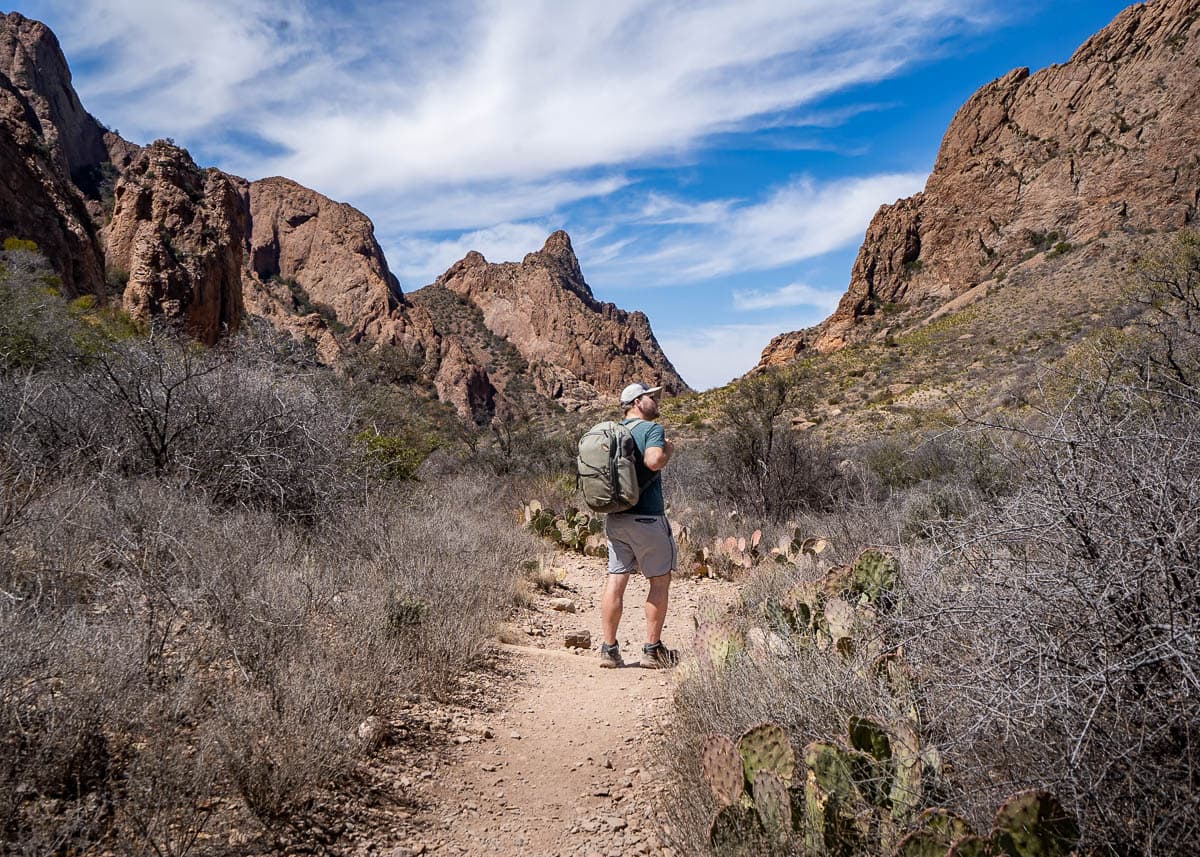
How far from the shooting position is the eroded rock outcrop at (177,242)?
27062 millimetres

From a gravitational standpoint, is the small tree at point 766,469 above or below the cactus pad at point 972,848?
above

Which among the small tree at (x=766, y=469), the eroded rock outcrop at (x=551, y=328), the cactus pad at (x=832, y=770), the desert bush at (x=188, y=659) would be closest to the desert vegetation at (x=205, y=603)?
the desert bush at (x=188, y=659)

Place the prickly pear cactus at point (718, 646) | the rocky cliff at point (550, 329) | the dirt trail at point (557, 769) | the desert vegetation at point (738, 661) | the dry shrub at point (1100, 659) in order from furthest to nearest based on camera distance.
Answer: the rocky cliff at point (550, 329) → the prickly pear cactus at point (718, 646) → the dirt trail at point (557, 769) → the desert vegetation at point (738, 661) → the dry shrub at point (1100, 659)

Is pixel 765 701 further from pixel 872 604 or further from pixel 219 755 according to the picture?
pixel 219 755

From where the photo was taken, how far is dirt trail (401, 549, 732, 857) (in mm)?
2547

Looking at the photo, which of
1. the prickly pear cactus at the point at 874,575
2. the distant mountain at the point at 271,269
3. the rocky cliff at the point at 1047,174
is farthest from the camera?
the rocky cliff at the point at 1047,174

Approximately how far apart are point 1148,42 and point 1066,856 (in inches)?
2234

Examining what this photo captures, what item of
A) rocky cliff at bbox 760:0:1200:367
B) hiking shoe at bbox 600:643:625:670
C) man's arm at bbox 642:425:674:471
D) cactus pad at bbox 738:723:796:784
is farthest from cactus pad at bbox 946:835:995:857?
rocky cliff at bbox 760:0:1200:367

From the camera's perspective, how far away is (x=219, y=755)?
2.37 metres

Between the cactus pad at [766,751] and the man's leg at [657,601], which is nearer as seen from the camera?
the cactus pad at [766,751]

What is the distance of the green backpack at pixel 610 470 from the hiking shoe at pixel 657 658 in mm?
997

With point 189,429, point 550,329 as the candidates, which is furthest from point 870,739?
point 550,329

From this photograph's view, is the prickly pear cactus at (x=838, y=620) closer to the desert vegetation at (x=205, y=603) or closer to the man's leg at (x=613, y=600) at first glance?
the man's leg at (x=613, y=600)

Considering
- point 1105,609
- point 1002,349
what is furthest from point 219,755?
point 1002,349
